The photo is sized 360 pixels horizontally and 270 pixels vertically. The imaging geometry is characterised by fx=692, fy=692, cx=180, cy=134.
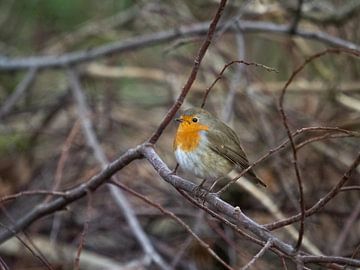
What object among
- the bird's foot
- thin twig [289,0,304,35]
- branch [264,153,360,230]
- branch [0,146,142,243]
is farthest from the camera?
thin twig [289,0,304,35]

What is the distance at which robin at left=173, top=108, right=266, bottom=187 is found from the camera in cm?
240

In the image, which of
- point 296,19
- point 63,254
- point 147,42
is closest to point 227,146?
point 296,19

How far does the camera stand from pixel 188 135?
8.13 feet

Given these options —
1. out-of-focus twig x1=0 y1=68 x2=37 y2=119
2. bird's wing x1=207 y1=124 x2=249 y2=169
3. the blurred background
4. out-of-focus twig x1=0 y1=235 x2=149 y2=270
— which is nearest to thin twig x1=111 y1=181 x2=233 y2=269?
bird's wing x1=207 y1=124 x2=249 y2=169

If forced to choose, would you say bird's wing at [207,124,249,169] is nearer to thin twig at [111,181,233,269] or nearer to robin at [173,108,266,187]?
robin at [173,108,266,187]

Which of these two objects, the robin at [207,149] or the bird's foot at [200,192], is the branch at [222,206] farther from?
the robin at [207,149]

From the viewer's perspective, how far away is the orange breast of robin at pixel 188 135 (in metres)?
2.45

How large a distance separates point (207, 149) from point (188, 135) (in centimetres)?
8

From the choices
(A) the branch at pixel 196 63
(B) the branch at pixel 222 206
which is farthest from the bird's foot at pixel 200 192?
(A) the branch at pixel 196 63

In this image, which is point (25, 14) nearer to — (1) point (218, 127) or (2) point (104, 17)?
(2) point (104, 17)

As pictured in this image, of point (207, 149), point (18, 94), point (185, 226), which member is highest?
point (18, 94)

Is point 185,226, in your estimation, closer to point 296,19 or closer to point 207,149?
point 207,149

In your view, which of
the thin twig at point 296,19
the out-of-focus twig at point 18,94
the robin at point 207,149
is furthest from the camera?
the out-of-focus twig at point 18,94

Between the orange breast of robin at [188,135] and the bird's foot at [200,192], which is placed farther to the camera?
the orange breast of robin at [188,135]
